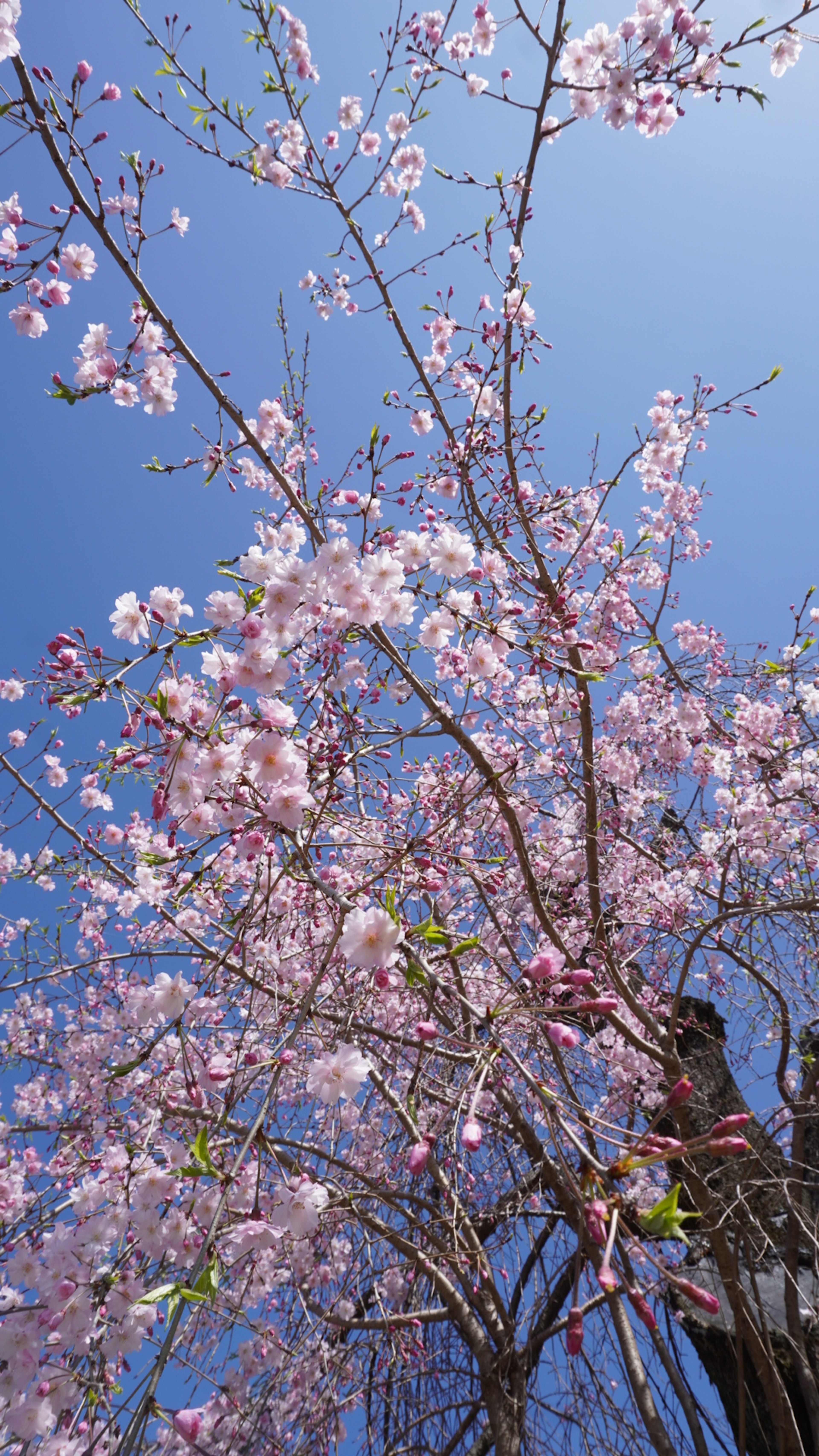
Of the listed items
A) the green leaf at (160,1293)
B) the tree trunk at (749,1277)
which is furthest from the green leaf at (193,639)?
the tree trunk at (749,1277)

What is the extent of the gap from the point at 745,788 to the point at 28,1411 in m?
4.18

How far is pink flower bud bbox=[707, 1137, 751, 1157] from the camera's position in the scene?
967 mm

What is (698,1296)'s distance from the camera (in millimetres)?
970

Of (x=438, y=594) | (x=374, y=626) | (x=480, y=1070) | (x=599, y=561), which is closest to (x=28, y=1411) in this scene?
(x=480, y=1070)

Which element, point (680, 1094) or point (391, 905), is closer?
point (680, 1094)

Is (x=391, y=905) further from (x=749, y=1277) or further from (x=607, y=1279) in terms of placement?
(x=749, y=1277)

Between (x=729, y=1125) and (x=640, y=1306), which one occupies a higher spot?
(x=729, y=1125)

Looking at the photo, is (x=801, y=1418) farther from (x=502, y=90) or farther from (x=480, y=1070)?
(x=502, y=90)

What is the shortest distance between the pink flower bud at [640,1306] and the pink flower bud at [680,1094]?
0.76ft

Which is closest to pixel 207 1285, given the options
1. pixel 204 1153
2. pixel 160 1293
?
pixel 160 1293

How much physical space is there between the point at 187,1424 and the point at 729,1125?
115 cm

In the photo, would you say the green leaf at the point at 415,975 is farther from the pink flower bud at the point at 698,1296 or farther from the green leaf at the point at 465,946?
the pink flower bud at the point at 698,1296

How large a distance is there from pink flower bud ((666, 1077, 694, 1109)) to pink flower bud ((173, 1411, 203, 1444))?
1072 millimetres

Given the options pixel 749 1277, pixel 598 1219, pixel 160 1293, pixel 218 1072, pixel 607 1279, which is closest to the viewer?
pixel 607 1279
